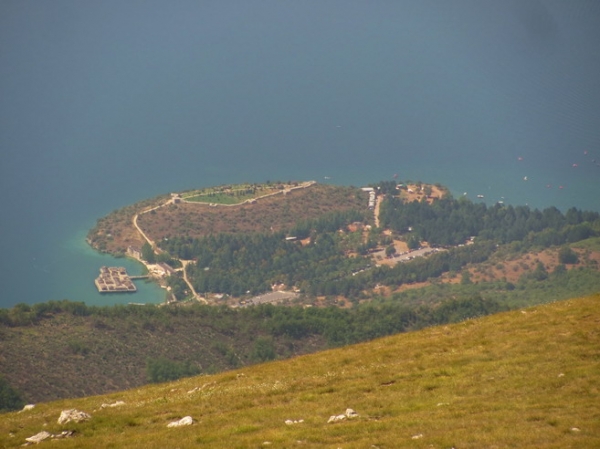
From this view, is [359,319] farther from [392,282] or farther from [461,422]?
[461,422]

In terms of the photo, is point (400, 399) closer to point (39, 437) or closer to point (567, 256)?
point (39, 437)

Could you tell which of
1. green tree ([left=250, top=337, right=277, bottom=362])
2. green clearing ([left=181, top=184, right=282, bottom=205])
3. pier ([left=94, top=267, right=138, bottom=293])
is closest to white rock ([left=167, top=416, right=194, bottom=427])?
green tree ([left=250, top=337, right=277, bottom=362])

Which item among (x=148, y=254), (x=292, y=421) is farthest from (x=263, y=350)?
(x=148, y=254)

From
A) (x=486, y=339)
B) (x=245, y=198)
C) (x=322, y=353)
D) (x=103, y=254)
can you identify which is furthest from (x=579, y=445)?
(x=245, y=198)

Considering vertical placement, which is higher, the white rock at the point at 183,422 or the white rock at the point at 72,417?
the white rock at the point at 72,417

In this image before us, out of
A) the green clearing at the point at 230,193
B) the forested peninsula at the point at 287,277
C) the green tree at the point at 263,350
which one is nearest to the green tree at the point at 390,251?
the forested peninsula at the point at 287,277

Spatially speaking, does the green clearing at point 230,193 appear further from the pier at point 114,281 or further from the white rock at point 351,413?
the white rock at point 351,413
